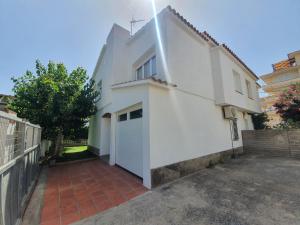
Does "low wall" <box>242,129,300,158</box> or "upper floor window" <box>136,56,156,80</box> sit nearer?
"upper floor window" <box>136,56,156,80</box>

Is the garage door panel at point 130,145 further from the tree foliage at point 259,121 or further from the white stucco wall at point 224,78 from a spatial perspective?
the tree foliage at point 259,121

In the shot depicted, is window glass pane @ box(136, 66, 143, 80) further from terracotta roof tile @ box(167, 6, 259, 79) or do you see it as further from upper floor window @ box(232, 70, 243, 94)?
upper floor window @ box(232, 70, 243, 94)

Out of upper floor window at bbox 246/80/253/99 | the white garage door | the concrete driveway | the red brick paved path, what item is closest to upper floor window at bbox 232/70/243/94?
upper floor window at bbox 246/80/253/99

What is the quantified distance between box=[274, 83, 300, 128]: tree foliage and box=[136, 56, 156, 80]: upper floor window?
11.0 meters

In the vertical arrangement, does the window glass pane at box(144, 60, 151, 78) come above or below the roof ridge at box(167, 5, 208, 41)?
below

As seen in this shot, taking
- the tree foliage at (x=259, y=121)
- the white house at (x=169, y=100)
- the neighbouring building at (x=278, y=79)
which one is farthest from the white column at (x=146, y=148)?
the neighbouring building at (x=278, y=79)

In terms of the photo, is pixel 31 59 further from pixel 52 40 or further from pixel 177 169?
pixel 177 169

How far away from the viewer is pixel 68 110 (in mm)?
8906

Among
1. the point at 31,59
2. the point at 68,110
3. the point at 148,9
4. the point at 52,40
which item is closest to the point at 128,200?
the point at 68,110

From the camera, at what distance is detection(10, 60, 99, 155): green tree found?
8.64 metres

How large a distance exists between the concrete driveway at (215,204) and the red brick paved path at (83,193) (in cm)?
41

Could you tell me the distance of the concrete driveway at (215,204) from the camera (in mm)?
3066

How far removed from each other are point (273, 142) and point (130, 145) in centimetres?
1018

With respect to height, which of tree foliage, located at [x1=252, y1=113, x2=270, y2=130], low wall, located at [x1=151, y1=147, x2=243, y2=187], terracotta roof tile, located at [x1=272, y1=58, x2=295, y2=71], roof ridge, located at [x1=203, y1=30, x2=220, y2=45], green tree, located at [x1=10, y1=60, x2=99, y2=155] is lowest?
low wall, located at [x1=151, y1=147, x2=243, y2=187]
